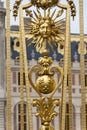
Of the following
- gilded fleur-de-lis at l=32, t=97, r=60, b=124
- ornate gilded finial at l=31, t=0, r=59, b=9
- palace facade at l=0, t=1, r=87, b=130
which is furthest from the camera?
palace facade at l=0, t=1, r=87, b=130

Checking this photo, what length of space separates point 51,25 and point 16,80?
13.5 m

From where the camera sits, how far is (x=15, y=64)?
20688mm

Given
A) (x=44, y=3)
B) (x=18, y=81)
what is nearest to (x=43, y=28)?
(x=44, y=3)

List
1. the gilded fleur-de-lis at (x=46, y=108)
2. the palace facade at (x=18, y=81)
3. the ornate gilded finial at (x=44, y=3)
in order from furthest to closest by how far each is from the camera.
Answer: the palace facade at (x=18, y=81) < the ornate gilded finial at (x=44, y=3) < the gilded fleur-de-lis at (x=46, y=108)

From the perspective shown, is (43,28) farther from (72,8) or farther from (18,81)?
(18,81)

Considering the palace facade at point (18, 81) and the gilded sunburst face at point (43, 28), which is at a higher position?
the gilded sunburst face at point (43, 28)

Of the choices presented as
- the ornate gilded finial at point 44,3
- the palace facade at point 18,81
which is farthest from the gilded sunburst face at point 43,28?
the palace facade at point 18,81

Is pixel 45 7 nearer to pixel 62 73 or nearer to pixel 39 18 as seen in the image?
pixel 39 18

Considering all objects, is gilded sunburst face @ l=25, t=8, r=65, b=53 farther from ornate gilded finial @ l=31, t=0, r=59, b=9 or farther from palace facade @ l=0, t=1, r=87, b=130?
palace facade @ l=0, t=1, r=87, b=130

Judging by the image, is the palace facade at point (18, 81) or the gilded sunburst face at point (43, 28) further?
the palace facade at point (18, 81)

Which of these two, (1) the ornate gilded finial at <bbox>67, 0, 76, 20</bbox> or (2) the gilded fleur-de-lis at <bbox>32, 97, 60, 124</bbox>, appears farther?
(1) the ornate gilded finial at <bbox>67, 0, 76, 20</bbox>

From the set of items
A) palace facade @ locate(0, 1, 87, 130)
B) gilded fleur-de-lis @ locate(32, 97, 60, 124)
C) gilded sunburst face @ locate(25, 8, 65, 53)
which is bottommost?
palace facade @ locate(0, 1, 87, 130)

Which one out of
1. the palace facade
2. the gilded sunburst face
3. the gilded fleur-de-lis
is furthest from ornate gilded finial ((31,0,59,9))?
the palace facade

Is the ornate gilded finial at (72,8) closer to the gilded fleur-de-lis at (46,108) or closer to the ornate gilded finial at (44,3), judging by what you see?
the ornate gilded finial at (44,3)
